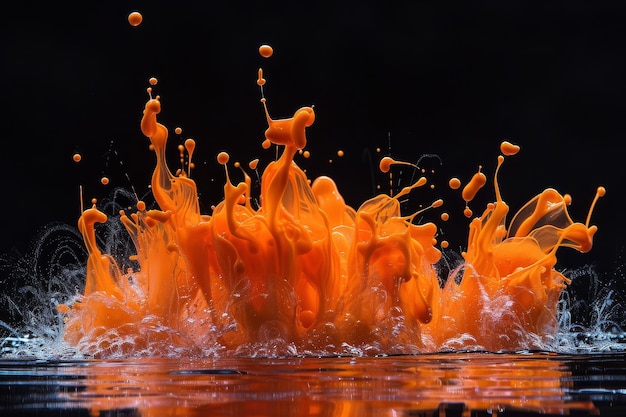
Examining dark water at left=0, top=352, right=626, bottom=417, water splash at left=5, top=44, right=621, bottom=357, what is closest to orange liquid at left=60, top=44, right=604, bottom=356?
water splash at left=5, top=44, right=621, bottom=357

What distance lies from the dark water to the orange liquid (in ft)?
2.46

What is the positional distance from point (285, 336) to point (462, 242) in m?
2.76

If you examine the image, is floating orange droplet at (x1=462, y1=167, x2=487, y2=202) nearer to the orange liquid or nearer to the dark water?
the orange liquid

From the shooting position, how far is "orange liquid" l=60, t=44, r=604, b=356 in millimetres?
3939

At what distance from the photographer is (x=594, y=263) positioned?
6418 mm

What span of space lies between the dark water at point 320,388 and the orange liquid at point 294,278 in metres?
0.75

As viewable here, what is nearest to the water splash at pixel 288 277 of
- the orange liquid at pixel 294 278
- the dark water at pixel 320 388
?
the orange liquid at pixel 294 278

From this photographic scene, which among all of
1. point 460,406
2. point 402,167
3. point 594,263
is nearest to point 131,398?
point 460,406

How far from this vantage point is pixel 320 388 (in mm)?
2061

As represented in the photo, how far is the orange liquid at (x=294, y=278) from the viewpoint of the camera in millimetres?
3939

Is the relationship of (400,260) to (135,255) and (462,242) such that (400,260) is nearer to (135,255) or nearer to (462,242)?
(135,255)

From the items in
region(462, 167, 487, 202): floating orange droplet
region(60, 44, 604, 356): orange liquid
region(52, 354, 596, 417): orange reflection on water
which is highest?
region(462, 167, 487, 202): floating orange droplet

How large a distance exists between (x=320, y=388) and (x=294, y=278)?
6.32ft

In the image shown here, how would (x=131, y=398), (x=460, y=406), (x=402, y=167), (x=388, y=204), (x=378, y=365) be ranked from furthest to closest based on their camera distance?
(x=402, y=167)
(x=388, y=204)
(x=378, y=365)
(x=131, y=398)
(x=460, y=406)
